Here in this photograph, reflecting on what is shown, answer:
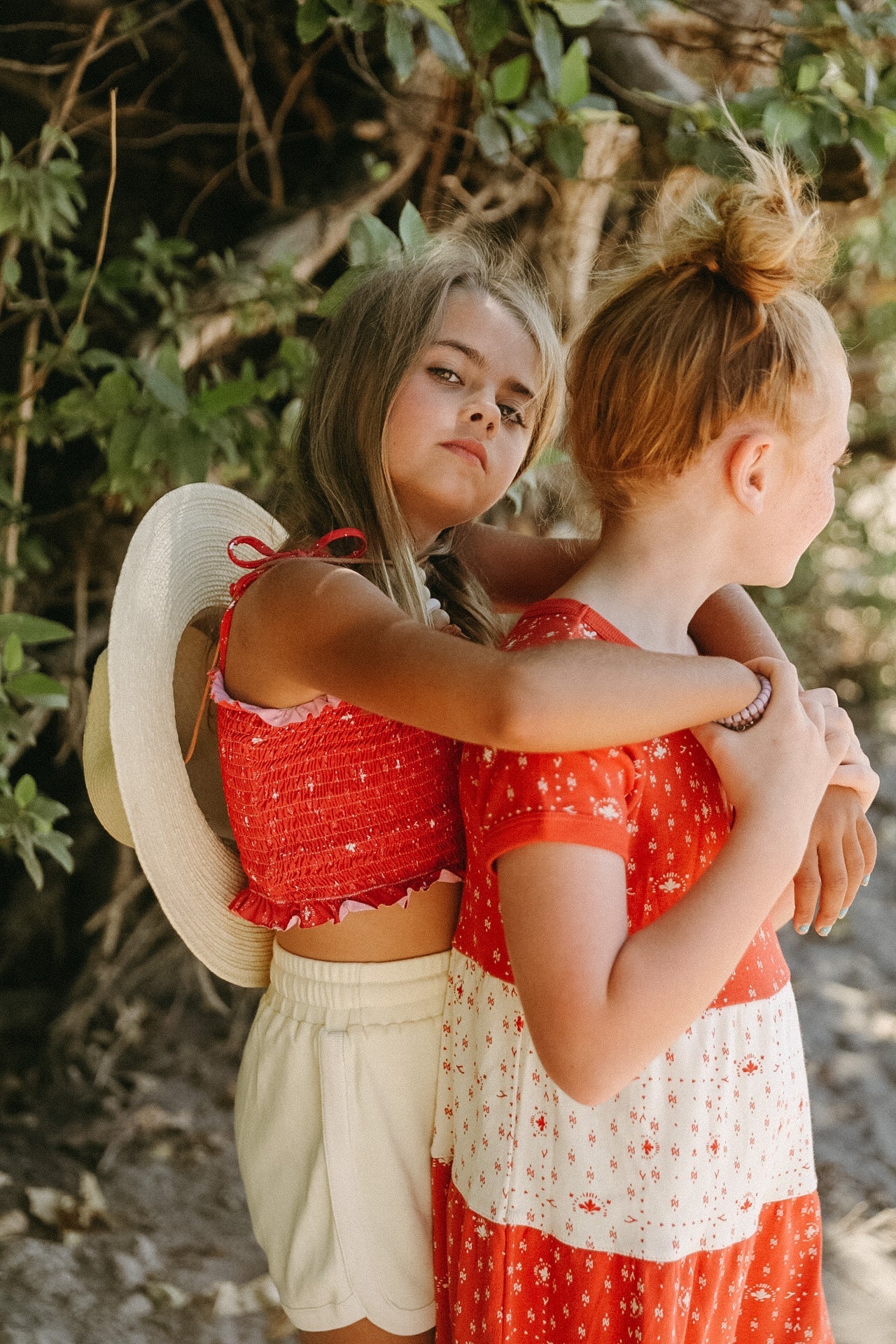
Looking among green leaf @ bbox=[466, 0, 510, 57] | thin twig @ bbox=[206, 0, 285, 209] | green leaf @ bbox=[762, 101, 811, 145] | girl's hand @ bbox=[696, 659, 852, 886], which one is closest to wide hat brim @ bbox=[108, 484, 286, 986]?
girl's hand @ bbox=[696, 659, 852, 886]

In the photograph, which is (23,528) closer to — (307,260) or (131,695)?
(307,260)

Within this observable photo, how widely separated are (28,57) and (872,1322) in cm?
324

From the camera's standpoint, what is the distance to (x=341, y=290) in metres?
1.75

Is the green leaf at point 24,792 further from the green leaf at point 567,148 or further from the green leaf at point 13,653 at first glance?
the green leaf at point 567,148

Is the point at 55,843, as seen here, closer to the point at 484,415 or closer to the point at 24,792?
the point at 24,792

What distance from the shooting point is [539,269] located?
2418 mm

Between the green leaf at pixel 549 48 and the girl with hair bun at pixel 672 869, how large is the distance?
780mm

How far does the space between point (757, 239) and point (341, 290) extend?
0.84 meters

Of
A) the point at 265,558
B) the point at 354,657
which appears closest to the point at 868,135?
the point at 265,558

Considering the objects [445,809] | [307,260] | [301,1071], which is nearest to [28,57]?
[307,260]

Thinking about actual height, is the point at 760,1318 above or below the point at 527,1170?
below

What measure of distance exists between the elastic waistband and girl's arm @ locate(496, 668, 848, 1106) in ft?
1.19

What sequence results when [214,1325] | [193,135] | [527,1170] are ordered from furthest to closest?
[193,135] → [214,1325] → [527,1170]

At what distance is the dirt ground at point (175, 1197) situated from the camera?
2256mm
